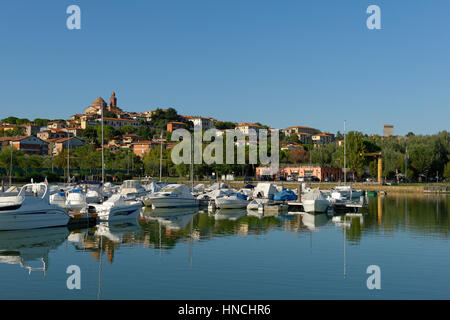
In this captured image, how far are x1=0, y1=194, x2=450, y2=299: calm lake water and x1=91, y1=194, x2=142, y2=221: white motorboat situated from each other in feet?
3.06

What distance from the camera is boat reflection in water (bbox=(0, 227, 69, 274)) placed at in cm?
1911

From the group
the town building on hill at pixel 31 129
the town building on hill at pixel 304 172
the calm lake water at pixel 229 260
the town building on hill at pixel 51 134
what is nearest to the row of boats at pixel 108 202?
the calm lake water at pixel 229 260

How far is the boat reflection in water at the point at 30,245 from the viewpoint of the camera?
1911 cm

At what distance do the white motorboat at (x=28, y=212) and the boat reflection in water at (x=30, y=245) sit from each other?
1.32 ft

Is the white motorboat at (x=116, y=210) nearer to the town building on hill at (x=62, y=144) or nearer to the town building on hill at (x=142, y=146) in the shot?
the town building on hill at (x=62, y=144)

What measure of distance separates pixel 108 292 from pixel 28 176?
75952 mm

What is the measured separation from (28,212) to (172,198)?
17.9 m

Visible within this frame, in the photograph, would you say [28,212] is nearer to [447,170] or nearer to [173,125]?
[447,170]

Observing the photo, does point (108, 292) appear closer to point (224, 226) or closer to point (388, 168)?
point (224, 226)

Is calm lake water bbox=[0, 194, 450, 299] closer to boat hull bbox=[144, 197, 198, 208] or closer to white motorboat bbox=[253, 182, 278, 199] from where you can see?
boat hull bbox=[144, 197, 198, 208]

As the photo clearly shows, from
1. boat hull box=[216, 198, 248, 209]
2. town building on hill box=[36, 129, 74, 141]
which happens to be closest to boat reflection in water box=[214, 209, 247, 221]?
boat hull box=[216, 198, 248, 209]

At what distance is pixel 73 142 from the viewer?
13150 cm
